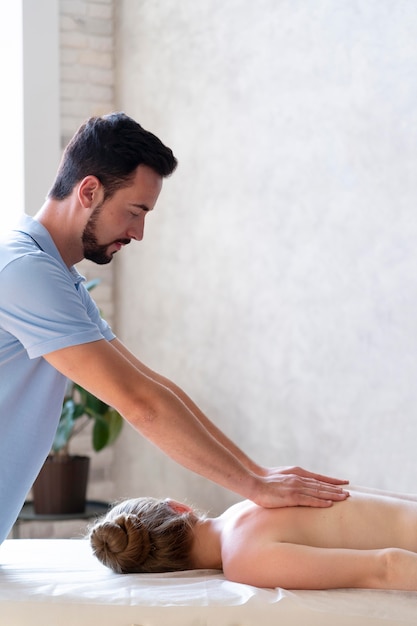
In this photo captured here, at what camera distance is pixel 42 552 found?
2.30 metres

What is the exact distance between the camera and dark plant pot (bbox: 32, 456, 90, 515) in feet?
13.0

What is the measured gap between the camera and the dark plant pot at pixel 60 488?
3969 mm

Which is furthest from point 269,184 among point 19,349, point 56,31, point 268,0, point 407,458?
point 19,349

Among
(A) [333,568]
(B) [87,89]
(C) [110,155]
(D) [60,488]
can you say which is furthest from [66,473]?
(A) [333,568]

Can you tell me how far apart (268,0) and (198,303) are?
131cm

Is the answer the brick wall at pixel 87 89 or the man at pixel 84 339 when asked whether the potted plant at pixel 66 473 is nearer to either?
the brick wall at pixel 87 89

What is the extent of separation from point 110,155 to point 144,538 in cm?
81

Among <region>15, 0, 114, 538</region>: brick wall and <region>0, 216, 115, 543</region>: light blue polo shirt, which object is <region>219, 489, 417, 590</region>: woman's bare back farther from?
<region>15, 0, 114, 538</region>: brick wall

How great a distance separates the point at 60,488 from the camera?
3975 mm

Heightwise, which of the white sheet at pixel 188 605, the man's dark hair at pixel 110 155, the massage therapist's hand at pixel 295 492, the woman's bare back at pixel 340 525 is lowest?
the white sheet at pixel 188 605

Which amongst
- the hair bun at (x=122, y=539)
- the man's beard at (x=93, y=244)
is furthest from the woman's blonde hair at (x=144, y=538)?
the man's beard at (x=93, y=244)

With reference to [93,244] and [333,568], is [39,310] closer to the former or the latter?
[93,244]

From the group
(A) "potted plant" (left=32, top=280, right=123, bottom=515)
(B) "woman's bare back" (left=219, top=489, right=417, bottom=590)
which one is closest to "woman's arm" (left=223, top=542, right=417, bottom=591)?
(B) "woman's bare back" (left=219, top=489, right=417, bottom=590)

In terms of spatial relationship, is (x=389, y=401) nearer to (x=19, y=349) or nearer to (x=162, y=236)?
(x=19, y=349)
